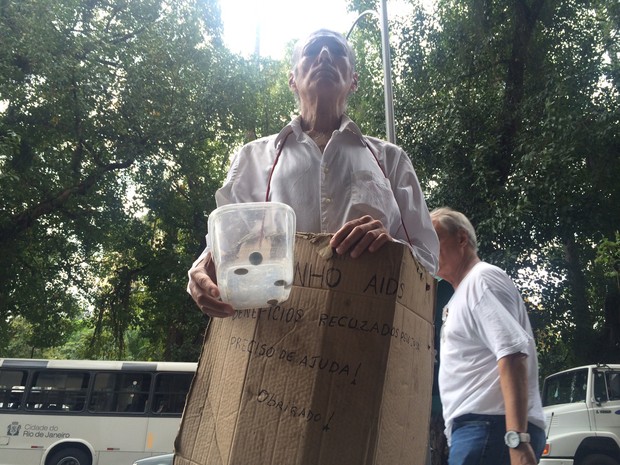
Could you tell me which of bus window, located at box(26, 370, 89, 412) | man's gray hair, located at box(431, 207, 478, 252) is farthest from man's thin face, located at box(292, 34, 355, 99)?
bus window, located at box(26, 370, 89, 412)

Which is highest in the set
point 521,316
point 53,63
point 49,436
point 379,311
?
point 53,63

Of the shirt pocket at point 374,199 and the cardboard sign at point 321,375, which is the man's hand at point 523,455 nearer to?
the cardboard sign at point 321,375

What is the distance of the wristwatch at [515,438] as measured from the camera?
6.65ft

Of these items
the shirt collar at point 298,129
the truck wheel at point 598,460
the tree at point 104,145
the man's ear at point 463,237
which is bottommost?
the truck wheel at point 598,460

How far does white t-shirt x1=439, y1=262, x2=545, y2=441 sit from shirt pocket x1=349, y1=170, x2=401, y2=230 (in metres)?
0.90

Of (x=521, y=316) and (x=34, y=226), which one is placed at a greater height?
(x=34, y=226)

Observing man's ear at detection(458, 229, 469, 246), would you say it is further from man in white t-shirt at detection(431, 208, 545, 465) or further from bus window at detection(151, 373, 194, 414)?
bus window at detection(151, 373, 194, 414)

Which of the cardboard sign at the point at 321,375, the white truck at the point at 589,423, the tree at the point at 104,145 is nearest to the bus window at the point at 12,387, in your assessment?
the tree at the point at 104,145

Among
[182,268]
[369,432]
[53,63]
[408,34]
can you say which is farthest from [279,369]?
[182,268]

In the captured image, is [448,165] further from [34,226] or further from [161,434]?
[34,226]

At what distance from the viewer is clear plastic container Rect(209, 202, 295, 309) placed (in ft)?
4.03

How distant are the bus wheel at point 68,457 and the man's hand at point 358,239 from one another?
12256 mm

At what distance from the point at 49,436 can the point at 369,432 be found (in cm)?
1237

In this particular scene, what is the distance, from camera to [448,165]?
10.7 metres
